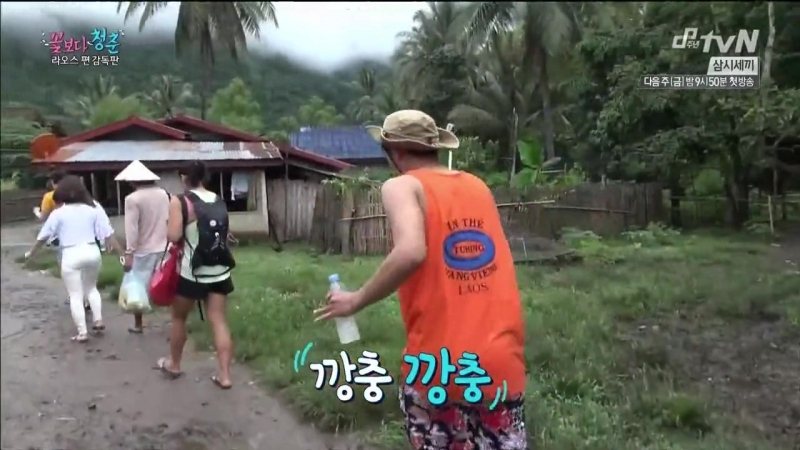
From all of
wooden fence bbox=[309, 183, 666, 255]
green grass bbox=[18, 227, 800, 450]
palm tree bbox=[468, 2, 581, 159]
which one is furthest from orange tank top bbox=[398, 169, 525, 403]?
palm tree bbox=[468, 2, 581, 159]

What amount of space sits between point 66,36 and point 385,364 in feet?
4.99

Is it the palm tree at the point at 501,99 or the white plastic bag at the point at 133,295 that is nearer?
the white plastic bag at the point at 133,295

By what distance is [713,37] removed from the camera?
402 centimetres

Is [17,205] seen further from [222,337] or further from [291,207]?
[291,207]

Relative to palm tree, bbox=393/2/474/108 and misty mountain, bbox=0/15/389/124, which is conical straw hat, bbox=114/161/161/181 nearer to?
misty mountain, bbox=0/15/389/124

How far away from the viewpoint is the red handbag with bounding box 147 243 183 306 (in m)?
3.05

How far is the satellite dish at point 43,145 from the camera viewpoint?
8.65 feet

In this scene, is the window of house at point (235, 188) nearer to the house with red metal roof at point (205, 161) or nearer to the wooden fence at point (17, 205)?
the house with red metal roof at point (205, 161)

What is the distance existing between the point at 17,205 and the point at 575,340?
2.47m

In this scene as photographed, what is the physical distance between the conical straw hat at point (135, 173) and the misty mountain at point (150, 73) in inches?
10.3

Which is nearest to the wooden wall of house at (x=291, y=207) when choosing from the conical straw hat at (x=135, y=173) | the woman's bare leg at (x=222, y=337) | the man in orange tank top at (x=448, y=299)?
the woman's bare leg at (x=222, y=337)

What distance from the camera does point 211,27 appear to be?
3059 millimetres

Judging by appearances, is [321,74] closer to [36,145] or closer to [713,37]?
[36,145]

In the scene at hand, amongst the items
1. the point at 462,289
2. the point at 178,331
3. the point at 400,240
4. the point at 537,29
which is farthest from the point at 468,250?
the point at 537,29
